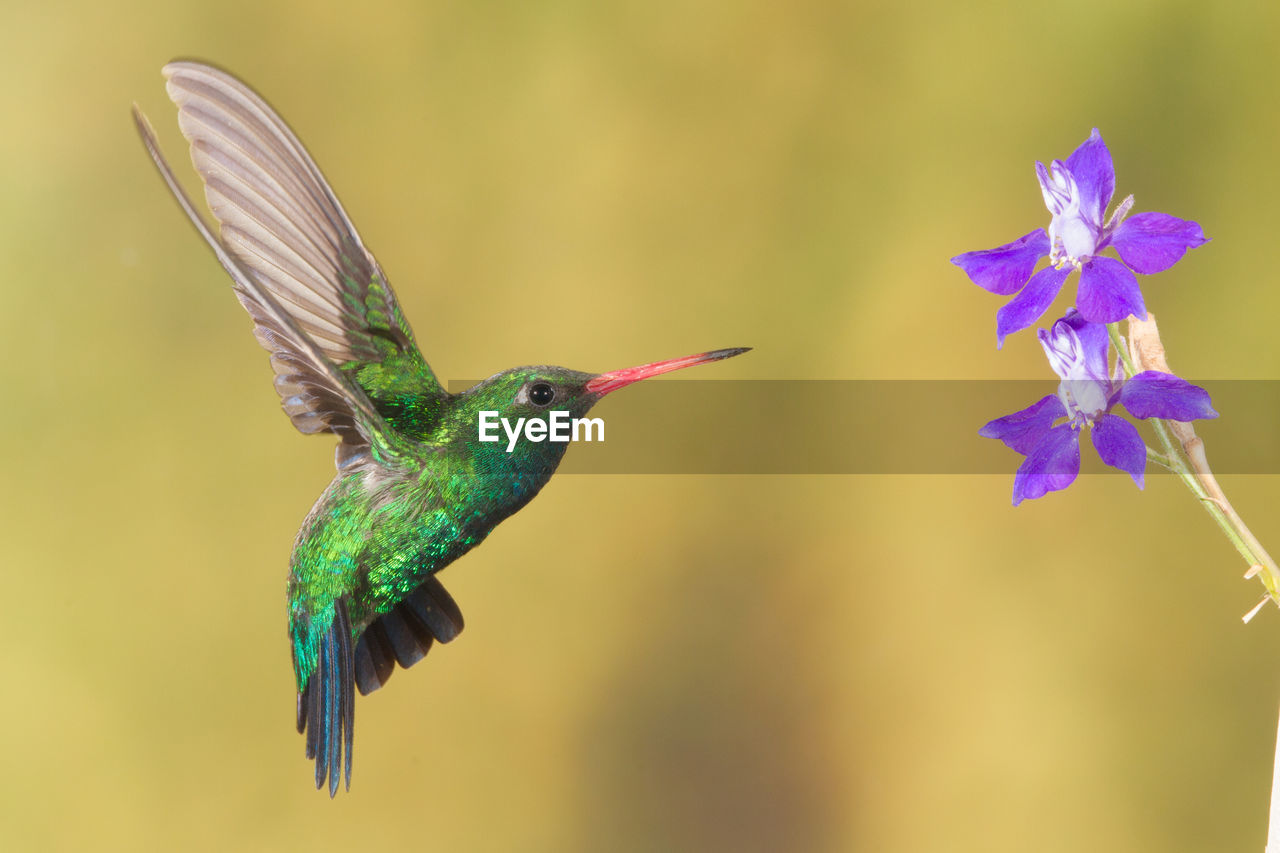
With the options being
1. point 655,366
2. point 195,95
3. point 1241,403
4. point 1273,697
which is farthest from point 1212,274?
point 195,95

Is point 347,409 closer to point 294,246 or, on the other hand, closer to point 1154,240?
point 294,246

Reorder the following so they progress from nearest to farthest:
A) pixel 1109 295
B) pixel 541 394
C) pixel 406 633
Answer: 1. pixel 1109 295
2. pixel 541 394
3. pixel 406 633

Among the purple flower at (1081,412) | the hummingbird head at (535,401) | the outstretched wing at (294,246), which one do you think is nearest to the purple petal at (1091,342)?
the purple flower at (1081,412)

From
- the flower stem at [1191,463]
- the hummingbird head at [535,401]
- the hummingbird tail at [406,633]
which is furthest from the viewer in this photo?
the hummingbird tail at [406,633]

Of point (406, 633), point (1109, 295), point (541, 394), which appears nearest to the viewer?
point (1109, 295)

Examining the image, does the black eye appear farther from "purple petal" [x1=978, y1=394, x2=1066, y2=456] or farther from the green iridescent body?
"purple petal" [x1=978, y1=394, x2=1066, y2=456]

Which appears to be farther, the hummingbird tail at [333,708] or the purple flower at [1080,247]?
the hummingbird tail at [333,708]

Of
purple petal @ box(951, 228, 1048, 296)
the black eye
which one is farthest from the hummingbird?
purple petal @ box(951, 228, 1048, 296)

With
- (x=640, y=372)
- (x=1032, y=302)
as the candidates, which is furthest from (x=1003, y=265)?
(x=640, y=372)

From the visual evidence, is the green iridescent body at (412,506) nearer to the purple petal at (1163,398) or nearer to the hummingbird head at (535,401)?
the hummingbird head at (535,401)
